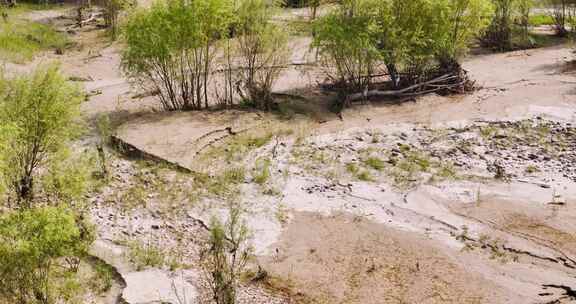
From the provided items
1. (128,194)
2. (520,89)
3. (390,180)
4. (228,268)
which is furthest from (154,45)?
(520,89)

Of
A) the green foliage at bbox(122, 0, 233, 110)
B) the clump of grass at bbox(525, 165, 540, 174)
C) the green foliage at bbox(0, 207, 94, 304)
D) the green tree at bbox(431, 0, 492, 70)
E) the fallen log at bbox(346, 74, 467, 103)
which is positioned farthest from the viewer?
the green tree at bbox(431, 0, 492, 70)

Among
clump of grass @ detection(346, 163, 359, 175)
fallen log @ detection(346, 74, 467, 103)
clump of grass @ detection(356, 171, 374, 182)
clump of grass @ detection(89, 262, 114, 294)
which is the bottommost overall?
clump of grass @ detection(89, 262, 114, 294)

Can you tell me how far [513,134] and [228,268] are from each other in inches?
259

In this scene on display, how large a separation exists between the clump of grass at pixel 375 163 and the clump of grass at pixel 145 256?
3.92m

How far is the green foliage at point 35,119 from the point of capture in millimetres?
8336

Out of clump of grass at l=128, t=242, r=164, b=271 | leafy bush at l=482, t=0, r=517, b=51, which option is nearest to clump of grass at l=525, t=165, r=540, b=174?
clump of grass at l=128, t=242, r=164, b=271

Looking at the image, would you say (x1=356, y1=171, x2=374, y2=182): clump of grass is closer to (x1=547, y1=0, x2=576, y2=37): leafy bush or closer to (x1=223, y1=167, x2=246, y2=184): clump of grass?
(x1=223, y1=167, x2=246, y2=184): clump of grass

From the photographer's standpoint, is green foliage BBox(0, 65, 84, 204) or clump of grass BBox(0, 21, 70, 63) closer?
green foliage BBox(0, 65, 84, 204)

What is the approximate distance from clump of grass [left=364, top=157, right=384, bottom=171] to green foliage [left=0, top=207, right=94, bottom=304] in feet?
17.4

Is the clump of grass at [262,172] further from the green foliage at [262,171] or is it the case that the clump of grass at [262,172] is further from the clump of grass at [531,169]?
the clump of grass at [531,169]

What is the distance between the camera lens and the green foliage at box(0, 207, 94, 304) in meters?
5.91

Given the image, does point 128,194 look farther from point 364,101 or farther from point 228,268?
point 364,101

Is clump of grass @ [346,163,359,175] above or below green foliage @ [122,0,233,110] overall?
below

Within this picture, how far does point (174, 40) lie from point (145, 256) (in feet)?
17.0
